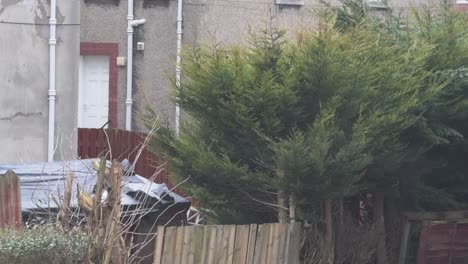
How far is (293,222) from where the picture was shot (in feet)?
30.6

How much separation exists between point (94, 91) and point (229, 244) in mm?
11440

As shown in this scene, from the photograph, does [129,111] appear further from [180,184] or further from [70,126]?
[180,184]

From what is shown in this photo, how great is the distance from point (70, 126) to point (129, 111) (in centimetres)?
435

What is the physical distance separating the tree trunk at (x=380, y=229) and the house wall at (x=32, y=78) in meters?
5.63

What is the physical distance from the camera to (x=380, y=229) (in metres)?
10.7

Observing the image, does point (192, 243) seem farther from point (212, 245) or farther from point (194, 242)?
point (212, 245)

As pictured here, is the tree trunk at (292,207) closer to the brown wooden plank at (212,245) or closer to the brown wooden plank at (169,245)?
the brown wooden plank at (212,245)

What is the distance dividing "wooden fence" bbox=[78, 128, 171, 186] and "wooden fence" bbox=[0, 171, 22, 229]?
4.05 meters

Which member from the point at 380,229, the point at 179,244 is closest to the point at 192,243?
the point at 179,244

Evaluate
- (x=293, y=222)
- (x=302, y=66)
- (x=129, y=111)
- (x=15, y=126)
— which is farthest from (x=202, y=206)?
(x=129, y=111)

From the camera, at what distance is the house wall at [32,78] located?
1426 centimetres

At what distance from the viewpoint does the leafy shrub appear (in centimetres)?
793

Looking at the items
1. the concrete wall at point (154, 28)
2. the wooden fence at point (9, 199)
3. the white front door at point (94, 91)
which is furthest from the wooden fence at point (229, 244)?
the white front door at point (94, 91)

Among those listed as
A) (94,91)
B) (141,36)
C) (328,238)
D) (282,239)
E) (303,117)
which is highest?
(141,36)
